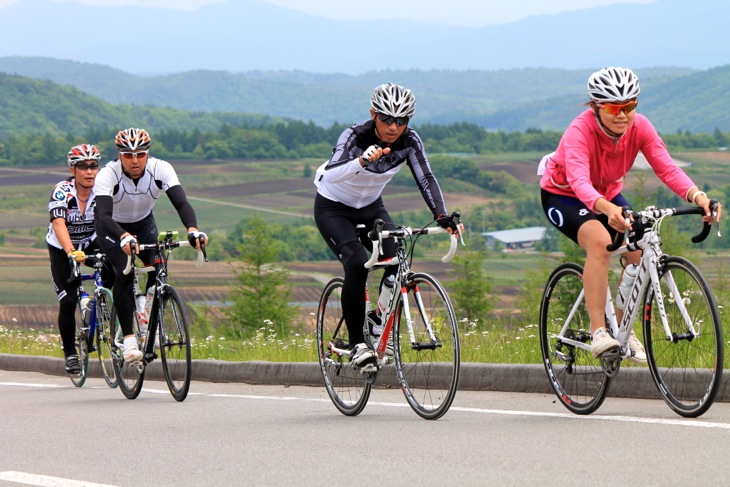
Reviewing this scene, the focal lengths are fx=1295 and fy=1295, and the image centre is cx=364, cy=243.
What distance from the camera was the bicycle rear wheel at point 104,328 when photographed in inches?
452

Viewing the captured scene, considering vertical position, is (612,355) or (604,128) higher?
(604,128)

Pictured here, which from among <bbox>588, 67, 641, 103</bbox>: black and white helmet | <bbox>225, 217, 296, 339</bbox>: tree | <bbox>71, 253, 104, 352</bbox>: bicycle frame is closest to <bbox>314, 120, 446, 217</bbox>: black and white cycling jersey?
<bbox>588, 67, 641, 103</bbox>: black and white helmet

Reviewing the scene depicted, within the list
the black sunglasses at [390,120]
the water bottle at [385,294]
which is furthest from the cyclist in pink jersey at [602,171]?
the water bottle at [385,294]

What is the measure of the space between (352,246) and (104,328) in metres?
4.13

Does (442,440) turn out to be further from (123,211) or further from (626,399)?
(123,211)

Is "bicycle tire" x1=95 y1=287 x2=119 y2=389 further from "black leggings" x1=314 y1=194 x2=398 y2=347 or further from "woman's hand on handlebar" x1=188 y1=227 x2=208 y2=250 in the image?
"black leggings" x1=314 y1=194 x2=398 y2=347

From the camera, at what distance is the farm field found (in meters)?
101

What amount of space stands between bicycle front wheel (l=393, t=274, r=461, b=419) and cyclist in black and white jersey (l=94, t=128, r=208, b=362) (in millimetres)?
2399

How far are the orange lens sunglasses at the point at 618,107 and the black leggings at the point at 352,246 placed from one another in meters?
1.68

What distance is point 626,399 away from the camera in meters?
8.25

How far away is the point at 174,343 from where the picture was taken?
9.84 m

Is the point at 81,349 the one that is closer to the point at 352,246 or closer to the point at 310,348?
the point at 310,348

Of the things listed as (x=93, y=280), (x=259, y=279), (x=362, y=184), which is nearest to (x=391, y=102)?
(x=362, y=184)

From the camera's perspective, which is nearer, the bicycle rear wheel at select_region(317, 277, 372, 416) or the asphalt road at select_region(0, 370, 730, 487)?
the asphalt road at select_region(0, 370, 730, 487)
